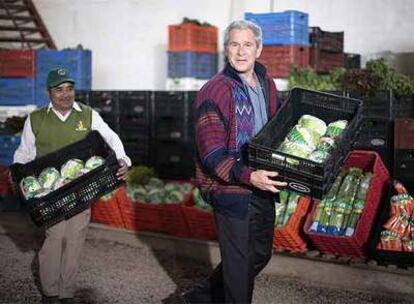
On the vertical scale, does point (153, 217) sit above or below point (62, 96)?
below

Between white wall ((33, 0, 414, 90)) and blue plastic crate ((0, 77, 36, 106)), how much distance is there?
55.1 inches

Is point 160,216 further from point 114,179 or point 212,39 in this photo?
point 212,39

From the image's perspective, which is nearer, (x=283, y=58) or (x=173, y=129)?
(x=283, y=58)

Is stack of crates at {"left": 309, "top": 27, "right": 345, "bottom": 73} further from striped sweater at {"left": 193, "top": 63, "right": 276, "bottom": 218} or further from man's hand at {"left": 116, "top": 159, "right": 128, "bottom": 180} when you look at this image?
striped sweater at {"left": 193, "top": 63, "right": 276, "bottom": 218}

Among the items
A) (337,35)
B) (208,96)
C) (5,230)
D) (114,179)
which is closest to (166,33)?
(337,35)

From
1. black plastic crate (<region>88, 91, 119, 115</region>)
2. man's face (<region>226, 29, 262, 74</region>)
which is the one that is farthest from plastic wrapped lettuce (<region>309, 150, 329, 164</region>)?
black plastic crate (<region>88, 91, 119, 115</region>)

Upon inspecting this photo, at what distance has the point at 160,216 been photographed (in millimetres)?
5855

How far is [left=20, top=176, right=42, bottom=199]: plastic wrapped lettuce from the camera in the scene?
161 inches

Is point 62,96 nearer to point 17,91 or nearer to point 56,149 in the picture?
point 56,149

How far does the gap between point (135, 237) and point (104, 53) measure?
460cm

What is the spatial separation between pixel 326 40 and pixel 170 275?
11.6ft

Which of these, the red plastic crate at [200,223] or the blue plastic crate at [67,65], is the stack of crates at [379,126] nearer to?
the red plastic crate at [200,223]

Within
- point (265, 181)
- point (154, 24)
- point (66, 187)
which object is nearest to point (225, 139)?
point (265, 181)

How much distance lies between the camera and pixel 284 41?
6.77 metres
